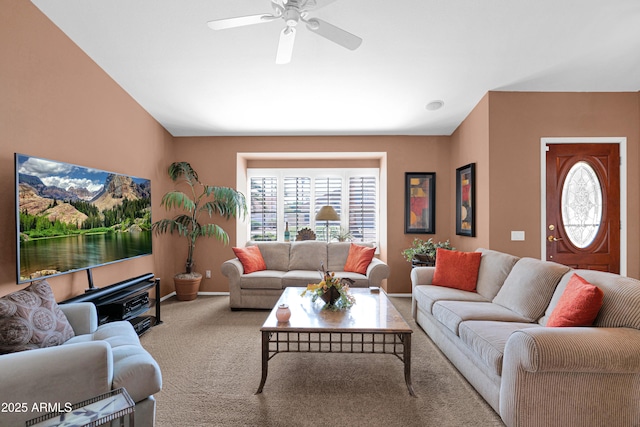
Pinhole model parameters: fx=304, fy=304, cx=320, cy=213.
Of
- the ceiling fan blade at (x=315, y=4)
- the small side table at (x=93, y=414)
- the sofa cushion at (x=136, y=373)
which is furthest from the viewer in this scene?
the ceiling fan blade at (x=315, y=4)

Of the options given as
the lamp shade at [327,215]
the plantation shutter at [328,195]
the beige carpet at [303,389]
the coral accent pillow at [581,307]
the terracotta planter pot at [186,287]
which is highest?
the plantation shutter at [328,195]

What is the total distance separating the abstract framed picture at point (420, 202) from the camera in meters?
4.94

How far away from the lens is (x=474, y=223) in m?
4.09

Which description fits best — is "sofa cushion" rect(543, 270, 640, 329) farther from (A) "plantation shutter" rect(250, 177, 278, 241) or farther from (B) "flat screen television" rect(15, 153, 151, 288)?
(A) "plantation shutter" rect(250, 177, 278, 241)

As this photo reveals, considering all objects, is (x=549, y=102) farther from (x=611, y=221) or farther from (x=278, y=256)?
(x=278, y=256)

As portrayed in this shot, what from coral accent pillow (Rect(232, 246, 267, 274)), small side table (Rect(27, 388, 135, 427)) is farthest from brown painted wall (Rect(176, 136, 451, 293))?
small side table (Rect(27, 388, 135, 427))

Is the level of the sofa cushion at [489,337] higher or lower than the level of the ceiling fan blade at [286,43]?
lower

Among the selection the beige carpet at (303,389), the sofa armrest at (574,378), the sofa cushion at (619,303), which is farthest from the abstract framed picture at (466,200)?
the sofa armrest at (574,378)

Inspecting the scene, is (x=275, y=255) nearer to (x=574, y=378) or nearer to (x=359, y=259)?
(x=359, y=259)

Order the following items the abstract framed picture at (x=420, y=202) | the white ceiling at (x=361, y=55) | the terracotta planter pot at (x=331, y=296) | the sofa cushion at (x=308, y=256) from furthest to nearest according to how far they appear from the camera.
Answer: the abstract framed picture at (x=420, y=202) < the sofa cushion at (x=308, y=256) < the terracotta planter pot at (x=331, y=296) < the white ceiling at (x=361, y=55)

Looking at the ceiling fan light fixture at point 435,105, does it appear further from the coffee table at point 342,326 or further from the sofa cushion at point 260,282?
the sofa cushion at point 260,282

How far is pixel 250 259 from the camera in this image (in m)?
4.41

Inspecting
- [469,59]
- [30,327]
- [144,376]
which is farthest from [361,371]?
[469,59]

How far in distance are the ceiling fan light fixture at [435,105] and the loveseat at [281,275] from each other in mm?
2210
